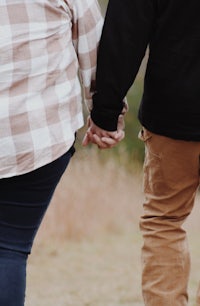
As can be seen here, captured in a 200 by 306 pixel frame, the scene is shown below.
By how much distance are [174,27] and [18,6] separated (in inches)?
23.7

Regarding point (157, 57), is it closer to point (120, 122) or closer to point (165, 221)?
point (120, 122)

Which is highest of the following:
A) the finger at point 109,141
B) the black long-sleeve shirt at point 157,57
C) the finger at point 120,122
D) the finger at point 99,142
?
the black long-sleeve shirt at point 157,57

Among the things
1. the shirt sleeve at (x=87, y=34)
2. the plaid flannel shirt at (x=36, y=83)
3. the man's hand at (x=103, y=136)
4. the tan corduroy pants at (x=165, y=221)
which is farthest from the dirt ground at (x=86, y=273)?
the plaid flannel shirt at (x=36, y=83)

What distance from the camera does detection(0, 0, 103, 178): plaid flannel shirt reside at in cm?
253

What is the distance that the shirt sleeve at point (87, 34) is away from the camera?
108 inches

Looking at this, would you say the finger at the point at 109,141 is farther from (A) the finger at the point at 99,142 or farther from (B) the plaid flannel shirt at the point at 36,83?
(B) the plaid flannel shirt at the point at 36,83

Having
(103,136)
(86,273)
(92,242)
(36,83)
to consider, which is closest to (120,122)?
(103,136)

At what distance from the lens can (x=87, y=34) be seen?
280 centimetres

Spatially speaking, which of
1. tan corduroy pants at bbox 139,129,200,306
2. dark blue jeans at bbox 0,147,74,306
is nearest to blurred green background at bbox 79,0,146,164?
tan corduroy pants at bbox 139,129,200,306

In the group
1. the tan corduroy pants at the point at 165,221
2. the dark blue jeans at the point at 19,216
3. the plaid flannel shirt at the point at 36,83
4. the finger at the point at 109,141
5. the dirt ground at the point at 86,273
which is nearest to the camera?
the plaid flannel shirt at the point at 36,83

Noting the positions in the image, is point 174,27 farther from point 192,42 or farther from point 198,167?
point 198,167

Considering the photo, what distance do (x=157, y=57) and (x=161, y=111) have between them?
19cm

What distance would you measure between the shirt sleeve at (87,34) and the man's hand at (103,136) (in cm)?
18

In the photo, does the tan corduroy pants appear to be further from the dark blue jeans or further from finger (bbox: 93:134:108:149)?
the dark blue jeans
